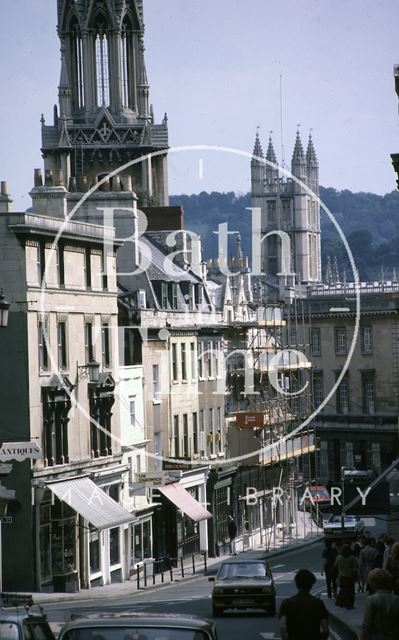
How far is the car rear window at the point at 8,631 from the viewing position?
66.4 feet

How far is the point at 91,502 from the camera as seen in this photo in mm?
61531

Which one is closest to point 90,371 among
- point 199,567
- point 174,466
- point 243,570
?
point 174,466

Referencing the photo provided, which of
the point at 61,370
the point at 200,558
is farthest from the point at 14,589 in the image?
the point at 200,558

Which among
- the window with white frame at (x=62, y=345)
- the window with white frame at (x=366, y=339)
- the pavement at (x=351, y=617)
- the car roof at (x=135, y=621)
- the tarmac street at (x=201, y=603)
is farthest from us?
the window with white frame at (x=366, y=339)

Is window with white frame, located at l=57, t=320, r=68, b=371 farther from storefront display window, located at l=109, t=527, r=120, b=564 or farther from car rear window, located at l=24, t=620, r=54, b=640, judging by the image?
car rear window, located at l=24, t=620, r=54, b=640

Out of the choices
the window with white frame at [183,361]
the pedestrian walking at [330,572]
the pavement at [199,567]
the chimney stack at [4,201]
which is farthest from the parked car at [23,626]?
the window with white frame at [183,361]

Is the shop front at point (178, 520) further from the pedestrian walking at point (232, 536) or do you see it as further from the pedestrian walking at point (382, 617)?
the pedestrian walking at point (382, 617)

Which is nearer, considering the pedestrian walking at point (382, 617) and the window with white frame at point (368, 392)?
the pedestrian walking at point (382, 617)

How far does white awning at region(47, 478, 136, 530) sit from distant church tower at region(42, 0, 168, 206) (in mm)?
71282

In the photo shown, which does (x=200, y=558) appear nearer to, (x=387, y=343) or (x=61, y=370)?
(x=61, y=370)

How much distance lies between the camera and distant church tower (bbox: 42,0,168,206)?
137875 millimetres

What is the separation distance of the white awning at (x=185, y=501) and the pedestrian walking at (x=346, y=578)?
3246 centimetres

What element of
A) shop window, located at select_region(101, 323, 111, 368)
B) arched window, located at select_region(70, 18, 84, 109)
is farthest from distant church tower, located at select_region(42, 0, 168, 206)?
shop window, located at select_region(101, 323, 111, 368)

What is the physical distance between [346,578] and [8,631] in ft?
64.2
